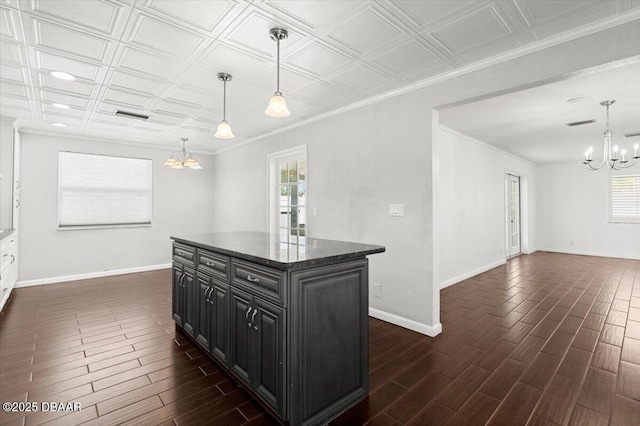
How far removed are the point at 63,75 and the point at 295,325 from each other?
3325 mm

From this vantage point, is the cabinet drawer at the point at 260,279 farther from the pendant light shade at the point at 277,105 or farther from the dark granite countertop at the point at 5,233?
the dark granite countertop at the point at 5,233

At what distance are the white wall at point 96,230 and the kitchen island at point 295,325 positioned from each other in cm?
470

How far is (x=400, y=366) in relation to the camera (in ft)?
8.07

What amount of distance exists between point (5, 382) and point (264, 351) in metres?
2.08

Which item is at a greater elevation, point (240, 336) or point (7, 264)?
point (7, 264)

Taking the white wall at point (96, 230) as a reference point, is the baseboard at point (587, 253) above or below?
below

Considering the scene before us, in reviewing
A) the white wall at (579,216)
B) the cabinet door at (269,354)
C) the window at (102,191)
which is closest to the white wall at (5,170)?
the window at (102,191)

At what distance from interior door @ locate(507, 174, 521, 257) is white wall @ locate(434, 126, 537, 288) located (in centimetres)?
63

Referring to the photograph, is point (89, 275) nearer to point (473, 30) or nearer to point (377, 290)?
point (377, 290)

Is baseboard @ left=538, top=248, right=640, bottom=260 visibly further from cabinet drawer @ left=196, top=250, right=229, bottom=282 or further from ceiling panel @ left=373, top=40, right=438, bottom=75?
cabinet drawer @ left=196, top=250, right=229, bottom=282

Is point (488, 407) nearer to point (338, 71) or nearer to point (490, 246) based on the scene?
point (338, 71)

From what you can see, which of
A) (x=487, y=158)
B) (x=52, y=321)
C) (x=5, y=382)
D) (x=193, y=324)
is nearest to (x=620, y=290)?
(x=487, y=158)

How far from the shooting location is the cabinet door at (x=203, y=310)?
2461 mm

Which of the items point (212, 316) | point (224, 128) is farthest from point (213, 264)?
point (224, 128)
